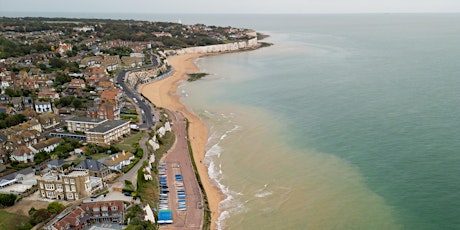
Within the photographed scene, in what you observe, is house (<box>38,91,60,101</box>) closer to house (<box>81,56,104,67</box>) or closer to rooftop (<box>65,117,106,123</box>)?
rooftop (<box>65,117,106,123</box>)

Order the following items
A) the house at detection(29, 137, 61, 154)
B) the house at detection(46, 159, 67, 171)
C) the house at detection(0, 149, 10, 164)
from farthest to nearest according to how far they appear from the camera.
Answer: the house at detection(29, 137, 61, 154)
the house at detection(0, 149, 10, 164)
the house at detection(46, 159, 67, 171)

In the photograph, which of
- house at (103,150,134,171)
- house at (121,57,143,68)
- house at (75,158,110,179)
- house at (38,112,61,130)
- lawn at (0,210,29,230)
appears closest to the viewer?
lawn at (0,210,29,230)

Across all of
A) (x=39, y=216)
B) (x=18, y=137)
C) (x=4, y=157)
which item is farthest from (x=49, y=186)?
(x=18, y=137)

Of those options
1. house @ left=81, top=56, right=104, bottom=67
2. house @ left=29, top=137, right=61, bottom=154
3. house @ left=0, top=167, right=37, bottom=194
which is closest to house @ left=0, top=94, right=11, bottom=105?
house @ left=29, top=137, right=61, bottom=154

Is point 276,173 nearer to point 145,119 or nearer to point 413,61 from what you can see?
point 145,119

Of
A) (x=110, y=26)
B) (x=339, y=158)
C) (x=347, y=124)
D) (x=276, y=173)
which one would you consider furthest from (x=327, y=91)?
(x=110, y=26)

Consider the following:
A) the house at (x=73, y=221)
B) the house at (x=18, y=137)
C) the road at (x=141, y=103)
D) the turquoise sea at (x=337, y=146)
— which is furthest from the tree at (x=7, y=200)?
the road at (x=141, y=103)

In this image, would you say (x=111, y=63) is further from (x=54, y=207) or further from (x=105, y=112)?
(x=54, y=207)

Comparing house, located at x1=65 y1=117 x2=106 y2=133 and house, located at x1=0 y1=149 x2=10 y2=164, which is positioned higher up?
house, located at x1=65 y1=117 x2=106 y2=133
